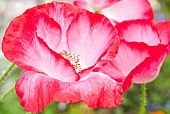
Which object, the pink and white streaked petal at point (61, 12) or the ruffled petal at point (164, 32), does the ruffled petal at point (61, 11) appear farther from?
the ruffled petal at point (164, 32)

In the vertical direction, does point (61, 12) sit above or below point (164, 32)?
above

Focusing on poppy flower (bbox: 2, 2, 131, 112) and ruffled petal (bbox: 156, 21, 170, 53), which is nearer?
poppy flower (bbox: 2, 2, 131, 112)

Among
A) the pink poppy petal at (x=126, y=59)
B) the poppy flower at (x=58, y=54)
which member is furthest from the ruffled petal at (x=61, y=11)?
the pink poppy petal at (x=126, y=59)

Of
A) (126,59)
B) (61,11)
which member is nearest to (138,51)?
(126,59)

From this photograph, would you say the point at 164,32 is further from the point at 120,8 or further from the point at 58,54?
the point at 58,54

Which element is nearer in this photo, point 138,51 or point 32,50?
point 32,50

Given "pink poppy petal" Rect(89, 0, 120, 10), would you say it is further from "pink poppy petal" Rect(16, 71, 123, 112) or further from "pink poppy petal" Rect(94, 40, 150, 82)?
"pink poppy petal" Rect(16, 71, 123, 112)

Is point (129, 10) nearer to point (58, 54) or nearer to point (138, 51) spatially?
point (138, 51)

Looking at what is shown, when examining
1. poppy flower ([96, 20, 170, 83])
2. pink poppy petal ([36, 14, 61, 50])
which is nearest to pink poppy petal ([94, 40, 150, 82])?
poppy flower ([96, 20, 170, 83])
